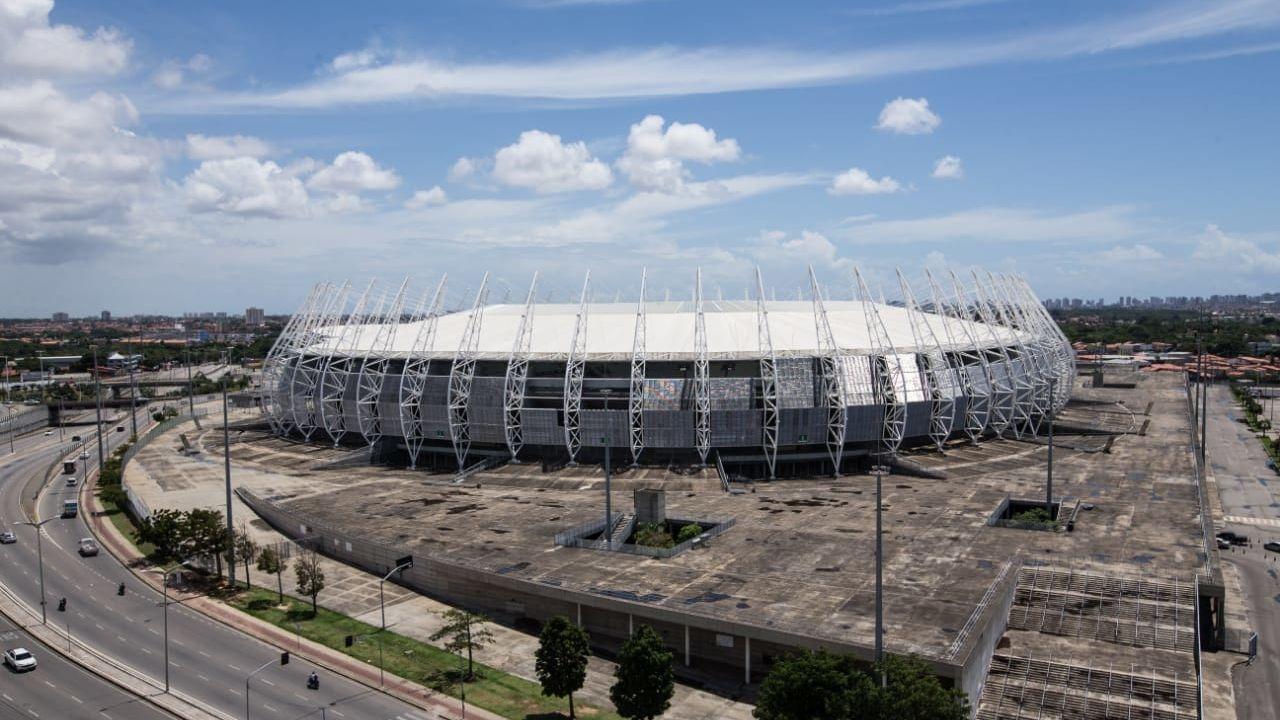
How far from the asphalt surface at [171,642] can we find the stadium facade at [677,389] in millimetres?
31905

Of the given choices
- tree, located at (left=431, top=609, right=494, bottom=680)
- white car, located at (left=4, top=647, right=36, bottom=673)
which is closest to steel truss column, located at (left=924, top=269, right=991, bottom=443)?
tree, located at (left=431, top=609, right=494, bottom=680)

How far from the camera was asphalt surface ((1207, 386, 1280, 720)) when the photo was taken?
41.1 m

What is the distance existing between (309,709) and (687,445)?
1872 inches

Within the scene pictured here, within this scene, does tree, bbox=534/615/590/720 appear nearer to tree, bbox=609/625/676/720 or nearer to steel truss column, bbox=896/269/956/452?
tree, bbox=609/625/676/720

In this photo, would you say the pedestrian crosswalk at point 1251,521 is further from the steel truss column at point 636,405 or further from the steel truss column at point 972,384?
the steel truss column at point 636,405

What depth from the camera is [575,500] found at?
70562 millimetres

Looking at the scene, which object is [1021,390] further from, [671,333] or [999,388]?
[671,333]

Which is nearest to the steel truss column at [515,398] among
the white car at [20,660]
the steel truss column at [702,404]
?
the steel truss column at [702,404]

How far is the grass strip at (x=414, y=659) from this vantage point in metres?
38.8

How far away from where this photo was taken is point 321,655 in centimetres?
4469

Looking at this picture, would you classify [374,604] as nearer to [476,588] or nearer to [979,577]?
[476,588]

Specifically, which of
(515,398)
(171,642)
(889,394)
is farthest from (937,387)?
(171,642)

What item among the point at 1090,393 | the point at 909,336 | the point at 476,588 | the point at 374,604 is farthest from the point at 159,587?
the point at 1090,393

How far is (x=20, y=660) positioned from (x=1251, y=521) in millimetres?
92250
